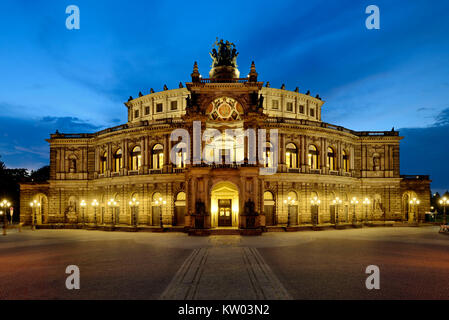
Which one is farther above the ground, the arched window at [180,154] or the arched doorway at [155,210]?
the arched window at [180,154]

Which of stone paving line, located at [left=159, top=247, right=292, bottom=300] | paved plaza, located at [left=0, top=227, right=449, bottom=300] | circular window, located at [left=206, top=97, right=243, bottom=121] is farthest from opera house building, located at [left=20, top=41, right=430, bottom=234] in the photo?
stone paving line, located at [left=159, top=247, right=292, bottom=300]

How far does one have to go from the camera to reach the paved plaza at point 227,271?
506 inches

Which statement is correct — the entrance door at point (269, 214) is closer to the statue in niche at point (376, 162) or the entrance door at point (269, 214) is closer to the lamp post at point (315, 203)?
the lamp post at point (315, 203)

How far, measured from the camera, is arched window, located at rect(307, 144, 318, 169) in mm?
44562

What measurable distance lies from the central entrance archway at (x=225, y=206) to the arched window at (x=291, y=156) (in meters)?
9.06

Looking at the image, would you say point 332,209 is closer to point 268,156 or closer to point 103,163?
point 268,156

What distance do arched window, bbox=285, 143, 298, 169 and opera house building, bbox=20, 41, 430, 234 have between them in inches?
6.2

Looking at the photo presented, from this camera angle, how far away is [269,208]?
41.7 m

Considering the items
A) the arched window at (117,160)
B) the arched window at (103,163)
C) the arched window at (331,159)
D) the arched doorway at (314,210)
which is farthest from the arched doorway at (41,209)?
the arched window at (331,159)

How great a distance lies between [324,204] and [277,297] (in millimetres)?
34607

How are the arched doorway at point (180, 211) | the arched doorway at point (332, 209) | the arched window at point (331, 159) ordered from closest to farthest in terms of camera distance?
the arched doorway at point (180, 211)
the arched doorway at point (332, 209)
the arched window at point (331, 159)

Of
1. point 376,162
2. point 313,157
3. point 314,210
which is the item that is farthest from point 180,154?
point 376,162

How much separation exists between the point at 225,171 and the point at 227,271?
2017cm
